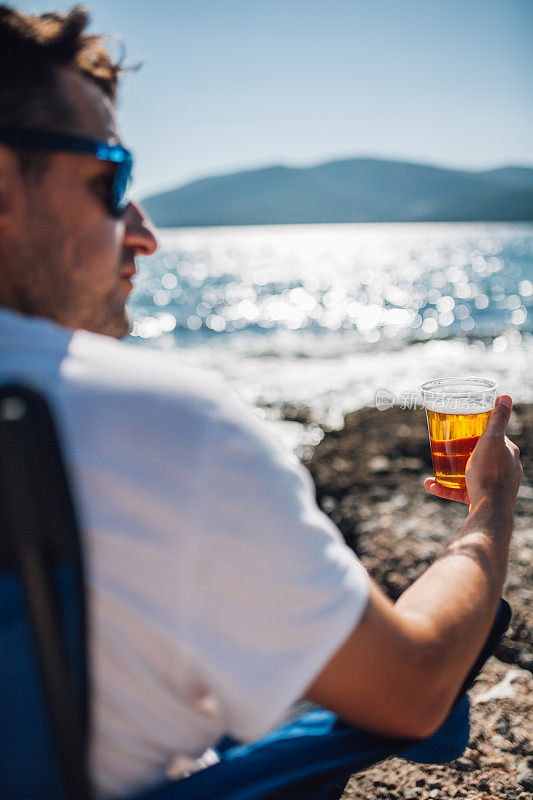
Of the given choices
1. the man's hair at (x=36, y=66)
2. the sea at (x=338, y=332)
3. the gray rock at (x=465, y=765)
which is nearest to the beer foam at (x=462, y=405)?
the sea at (x=338, y=332)

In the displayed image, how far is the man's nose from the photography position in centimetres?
151

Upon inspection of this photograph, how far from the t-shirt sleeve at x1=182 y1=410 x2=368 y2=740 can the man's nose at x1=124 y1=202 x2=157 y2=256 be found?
0.75 meters

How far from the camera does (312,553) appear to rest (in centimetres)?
95

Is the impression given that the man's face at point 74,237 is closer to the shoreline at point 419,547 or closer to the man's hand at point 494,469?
the man's hand at point 494,469

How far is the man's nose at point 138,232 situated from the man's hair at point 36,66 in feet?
0.98

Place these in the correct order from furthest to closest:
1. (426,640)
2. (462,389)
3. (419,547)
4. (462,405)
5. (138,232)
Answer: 1. (419,547)
2. (462,389)
3. (462,405)
4. (138,232)
5. (426,640)

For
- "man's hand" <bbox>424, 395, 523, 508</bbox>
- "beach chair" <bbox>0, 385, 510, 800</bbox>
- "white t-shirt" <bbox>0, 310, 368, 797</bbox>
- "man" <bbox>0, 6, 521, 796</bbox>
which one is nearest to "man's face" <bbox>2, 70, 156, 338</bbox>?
"man" <bbox>0, 6, 521, 796</bbox>

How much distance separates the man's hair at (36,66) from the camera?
1180mm

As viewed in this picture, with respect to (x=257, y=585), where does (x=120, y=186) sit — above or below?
above

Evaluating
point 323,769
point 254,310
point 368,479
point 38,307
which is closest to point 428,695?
point 323,769

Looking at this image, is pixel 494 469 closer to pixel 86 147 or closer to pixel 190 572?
pixel 190 572

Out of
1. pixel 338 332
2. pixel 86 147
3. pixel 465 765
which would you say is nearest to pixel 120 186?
pixel 86 147

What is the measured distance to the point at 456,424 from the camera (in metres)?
1.85

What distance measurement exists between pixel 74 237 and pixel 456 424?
3.84 ft
